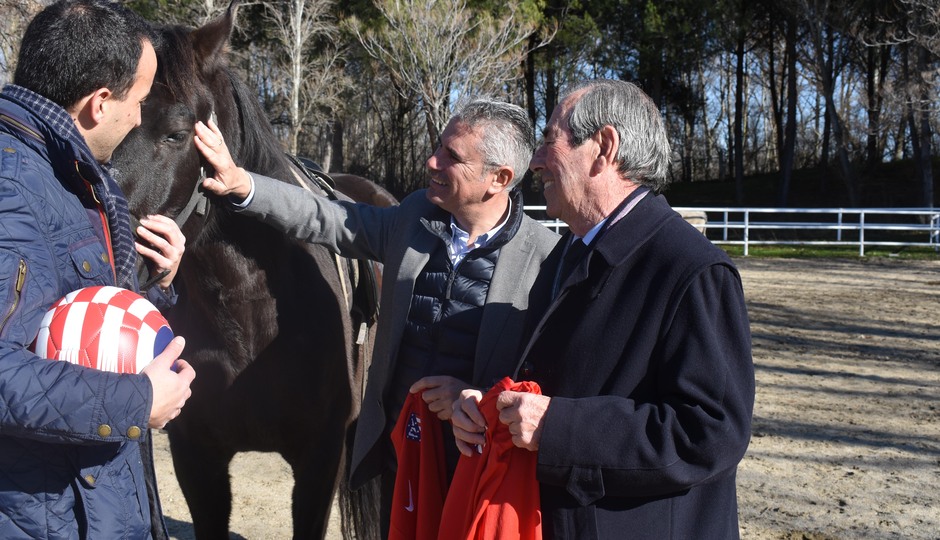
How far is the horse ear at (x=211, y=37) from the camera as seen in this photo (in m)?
2.61

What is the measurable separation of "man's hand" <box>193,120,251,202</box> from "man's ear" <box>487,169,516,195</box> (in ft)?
2.56

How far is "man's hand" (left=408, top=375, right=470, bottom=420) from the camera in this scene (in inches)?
86.1

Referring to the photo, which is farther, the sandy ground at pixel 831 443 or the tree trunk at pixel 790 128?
the tree trunk at pixel 790 128

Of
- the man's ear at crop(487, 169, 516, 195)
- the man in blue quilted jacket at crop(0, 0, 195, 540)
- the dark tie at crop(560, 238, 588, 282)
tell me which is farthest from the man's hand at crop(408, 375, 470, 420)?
the man in blue quilted jacket at crop(0, 0, 195, 540)

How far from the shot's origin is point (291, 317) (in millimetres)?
2898

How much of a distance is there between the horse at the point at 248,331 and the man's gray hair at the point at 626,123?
125 cm

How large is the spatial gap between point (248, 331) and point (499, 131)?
1169 millimetres

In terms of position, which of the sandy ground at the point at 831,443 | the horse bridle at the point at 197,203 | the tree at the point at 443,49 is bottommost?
the sandy ground at the point at 831,443

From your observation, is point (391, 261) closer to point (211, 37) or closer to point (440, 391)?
point (440, 391)

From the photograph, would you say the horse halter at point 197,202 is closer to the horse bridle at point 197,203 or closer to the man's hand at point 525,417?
the horse bridle at point 197,203

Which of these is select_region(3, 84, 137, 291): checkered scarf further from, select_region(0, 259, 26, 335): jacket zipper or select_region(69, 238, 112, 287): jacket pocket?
select_region(0, 259, 26, 335): jacket zipper

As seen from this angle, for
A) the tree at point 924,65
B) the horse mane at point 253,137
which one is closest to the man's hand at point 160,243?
the horse mane at point 253,137

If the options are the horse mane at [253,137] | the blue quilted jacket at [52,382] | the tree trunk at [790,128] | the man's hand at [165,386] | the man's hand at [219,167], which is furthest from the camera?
the tree trunk at [790,128]

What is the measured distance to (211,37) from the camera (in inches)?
104
